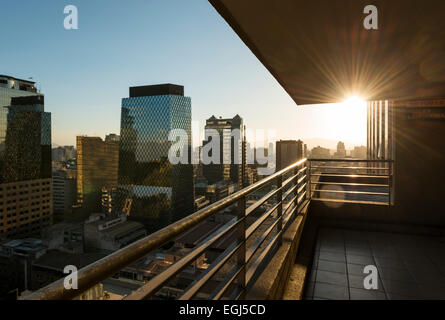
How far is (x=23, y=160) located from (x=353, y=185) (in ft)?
297

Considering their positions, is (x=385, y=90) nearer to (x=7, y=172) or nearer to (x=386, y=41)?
(x=386, y=41)

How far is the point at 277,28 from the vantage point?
3.18 m

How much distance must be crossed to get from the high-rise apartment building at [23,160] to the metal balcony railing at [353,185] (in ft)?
261

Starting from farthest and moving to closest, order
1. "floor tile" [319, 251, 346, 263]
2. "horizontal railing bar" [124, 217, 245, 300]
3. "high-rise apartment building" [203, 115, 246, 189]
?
"high-rise apartment building" [203, 115, 246, 189], "floor tile" [319, 251, 346, 263], "horizontal railing bar" [124, 217, 245, 300]

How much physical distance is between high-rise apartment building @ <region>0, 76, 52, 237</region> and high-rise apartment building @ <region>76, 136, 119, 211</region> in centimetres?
1245

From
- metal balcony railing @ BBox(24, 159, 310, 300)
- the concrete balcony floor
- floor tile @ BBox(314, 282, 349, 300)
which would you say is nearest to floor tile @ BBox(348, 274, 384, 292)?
the concrete balcony floor

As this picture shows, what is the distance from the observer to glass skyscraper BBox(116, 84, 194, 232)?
80.9 meters

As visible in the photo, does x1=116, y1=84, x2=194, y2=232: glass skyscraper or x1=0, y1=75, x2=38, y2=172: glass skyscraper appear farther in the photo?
x1=116, y1=84, x2=194, y2=232: glass skyscraper

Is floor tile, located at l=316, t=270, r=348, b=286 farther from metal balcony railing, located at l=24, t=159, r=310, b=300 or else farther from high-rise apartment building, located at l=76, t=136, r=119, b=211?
high-rise apartment building, located at l=76, t=136, r=119, b=211

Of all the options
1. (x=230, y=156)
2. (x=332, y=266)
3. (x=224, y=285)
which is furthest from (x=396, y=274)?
(x=230, y=156)

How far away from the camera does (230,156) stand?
105188 mm

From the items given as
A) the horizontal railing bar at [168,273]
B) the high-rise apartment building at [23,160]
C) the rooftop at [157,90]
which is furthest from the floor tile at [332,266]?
the rooftop at [157,90]

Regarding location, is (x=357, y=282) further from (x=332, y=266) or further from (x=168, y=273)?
(x=168, y=273)
